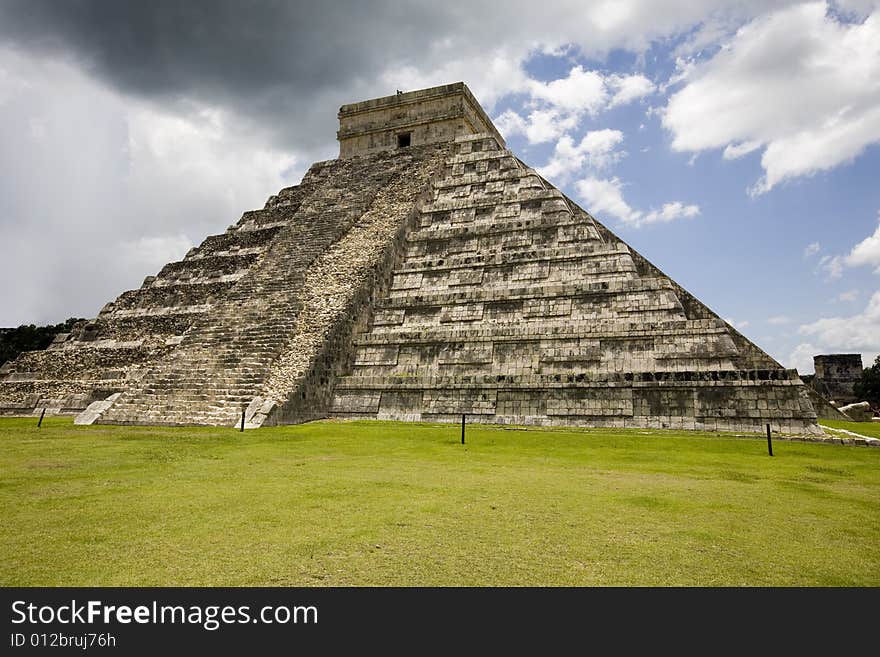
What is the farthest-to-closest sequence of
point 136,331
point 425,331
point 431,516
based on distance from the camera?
point 136,331
point 425,331
point 431,516

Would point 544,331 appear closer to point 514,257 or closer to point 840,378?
point 514,257

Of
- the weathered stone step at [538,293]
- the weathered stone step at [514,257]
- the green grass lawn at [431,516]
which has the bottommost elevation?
the green grass lawn at [431,516]

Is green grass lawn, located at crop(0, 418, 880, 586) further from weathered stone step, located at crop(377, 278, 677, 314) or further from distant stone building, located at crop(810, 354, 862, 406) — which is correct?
distant stone building, located at crop(810, 354, 862, 406)

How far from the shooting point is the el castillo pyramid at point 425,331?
14.7 metres

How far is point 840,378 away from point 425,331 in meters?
20.3

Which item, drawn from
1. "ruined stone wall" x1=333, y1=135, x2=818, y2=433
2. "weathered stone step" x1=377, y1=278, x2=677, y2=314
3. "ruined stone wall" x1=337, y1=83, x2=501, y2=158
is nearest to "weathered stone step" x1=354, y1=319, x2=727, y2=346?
"ruined stone wall" x1=333, y1=135, x2=818, y2=433

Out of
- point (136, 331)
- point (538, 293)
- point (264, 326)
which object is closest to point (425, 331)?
point (538, 293)

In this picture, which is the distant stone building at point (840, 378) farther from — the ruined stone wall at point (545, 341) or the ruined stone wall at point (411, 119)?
the ruined stone wall at point (411, 119)

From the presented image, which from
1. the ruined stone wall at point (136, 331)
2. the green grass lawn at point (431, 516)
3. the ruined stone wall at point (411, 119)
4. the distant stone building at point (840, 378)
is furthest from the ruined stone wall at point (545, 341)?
the distant stone building at point (840, 378)

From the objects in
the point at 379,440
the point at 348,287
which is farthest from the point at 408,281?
the point at 379,440

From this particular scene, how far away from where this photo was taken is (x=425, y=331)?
17.9 meters

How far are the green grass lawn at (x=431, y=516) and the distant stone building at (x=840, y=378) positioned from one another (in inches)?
737

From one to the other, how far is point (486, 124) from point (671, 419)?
18.6m

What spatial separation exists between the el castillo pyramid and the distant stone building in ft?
43.1
